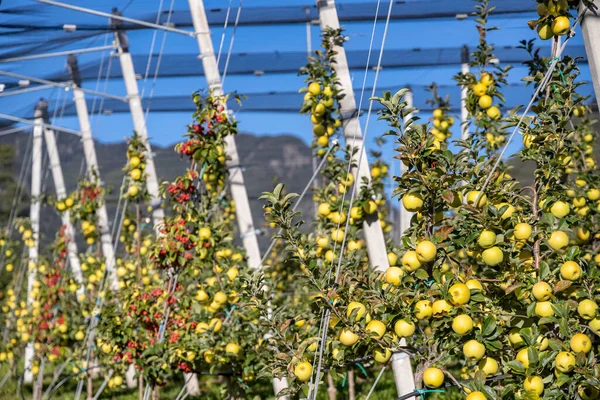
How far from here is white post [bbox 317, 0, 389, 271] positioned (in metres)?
3.29

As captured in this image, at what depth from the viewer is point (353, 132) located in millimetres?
3385

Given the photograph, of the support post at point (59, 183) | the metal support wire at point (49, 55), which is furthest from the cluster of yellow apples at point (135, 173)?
the support post at point (59, 183)

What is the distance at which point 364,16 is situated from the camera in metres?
5.97

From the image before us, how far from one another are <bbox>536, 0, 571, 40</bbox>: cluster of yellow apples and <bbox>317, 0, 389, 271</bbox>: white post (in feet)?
3.61

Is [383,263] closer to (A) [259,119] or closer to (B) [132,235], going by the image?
(B) [132,235]

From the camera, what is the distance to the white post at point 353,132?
329 cm

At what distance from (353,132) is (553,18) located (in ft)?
4.20

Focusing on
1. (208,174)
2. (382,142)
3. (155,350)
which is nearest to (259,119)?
(382,142)

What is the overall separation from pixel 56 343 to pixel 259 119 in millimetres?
3803

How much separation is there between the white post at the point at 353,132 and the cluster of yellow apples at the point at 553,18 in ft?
3.61

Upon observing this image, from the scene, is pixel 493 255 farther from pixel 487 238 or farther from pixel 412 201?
pixel 412 201

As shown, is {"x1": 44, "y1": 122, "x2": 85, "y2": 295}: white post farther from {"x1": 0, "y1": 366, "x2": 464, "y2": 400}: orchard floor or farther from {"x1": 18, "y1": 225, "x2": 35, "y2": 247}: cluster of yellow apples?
{"x1": 0, "y1": 366, "x2": 464, "y2": 400}: orchard floor

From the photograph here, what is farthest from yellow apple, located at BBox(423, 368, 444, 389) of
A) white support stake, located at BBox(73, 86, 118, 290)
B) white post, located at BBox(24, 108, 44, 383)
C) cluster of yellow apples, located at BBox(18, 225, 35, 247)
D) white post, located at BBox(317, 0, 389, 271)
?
cluster of yellow apples, located at BBox(18, 225, 35, 247)

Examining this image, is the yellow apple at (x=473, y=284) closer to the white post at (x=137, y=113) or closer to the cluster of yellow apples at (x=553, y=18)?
the cluster of yellow apples at (x=553, y=18)
